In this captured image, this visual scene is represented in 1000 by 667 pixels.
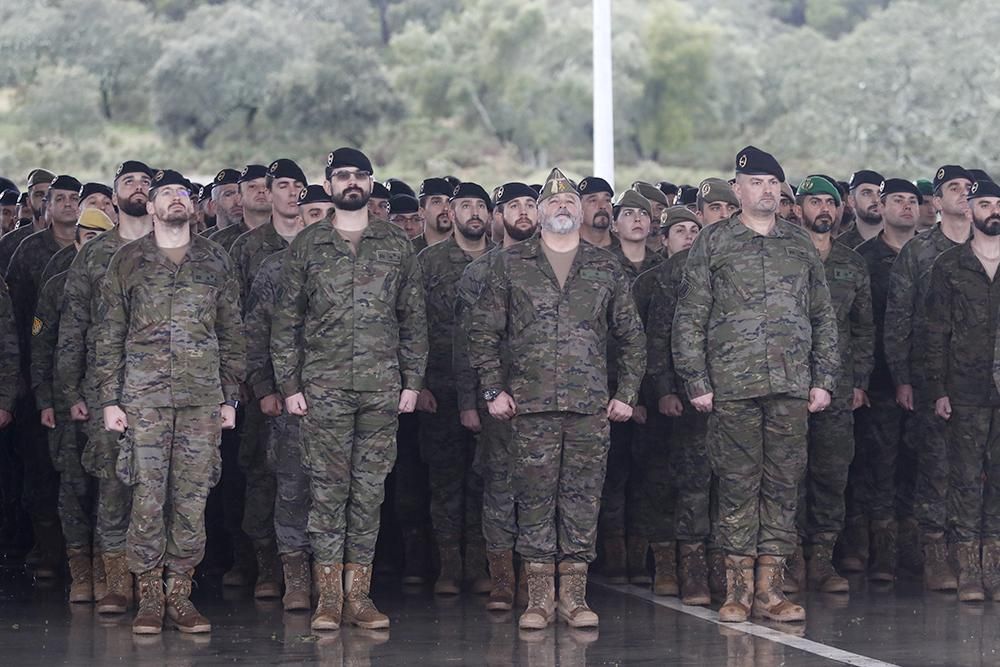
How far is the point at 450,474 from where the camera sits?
10820mm

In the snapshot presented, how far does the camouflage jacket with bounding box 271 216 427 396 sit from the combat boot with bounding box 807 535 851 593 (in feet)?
8.74

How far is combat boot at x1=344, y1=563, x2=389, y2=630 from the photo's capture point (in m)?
9.17

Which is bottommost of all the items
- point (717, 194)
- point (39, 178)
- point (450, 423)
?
point (450, 423)

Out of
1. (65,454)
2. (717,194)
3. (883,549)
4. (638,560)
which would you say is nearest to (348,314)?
(65,454)

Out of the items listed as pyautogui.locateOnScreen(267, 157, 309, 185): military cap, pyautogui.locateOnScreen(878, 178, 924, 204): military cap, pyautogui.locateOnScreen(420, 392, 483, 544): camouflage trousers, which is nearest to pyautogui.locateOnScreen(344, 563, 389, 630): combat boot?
pyautogui.locateOnScreen(420, 392, 483, 544): camouflage trousers

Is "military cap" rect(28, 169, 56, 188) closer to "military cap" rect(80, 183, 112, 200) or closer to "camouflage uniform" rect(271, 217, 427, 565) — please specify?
"military cap" rect(80, 183, 112, 200)

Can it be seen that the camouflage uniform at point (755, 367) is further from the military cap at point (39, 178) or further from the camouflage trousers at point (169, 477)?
the military cap at point (39, 178)

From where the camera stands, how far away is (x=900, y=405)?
10867 millimetres

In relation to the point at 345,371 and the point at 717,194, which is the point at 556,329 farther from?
the point at 717,194

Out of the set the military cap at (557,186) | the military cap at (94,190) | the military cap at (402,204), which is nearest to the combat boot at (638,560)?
the military cap at (557,186)

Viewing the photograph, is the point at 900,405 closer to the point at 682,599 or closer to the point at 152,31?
the point at 682,599

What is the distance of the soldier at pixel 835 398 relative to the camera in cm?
1048

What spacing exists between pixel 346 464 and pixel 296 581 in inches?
37.6

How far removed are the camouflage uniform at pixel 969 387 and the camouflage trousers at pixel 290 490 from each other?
3.46 metres
